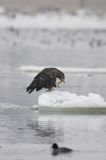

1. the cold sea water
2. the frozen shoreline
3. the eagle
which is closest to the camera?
the cold sea water

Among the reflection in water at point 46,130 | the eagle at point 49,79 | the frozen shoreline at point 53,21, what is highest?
the frozen shoreline at point 53,21

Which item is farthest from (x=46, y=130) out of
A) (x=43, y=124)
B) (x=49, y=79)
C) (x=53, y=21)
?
(x=53, y=21)

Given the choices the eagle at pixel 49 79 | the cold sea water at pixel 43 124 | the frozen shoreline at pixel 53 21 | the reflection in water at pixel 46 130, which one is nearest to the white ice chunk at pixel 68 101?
the cold sea water at pixel 43 124

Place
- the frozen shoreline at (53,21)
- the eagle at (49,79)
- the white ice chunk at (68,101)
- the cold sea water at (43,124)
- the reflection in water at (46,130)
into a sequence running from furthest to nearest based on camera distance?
1. the frozen shoreline at (53,21)
2. the eagle at (49,79)
3. the white ice chunk at (68,101)
4. the reflection in water at (46,130)
5. the cold sea water at (43,124)

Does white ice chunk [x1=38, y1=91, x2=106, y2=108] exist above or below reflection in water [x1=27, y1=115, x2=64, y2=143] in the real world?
above

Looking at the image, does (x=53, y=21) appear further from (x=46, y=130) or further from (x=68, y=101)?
(x=46, y=130)

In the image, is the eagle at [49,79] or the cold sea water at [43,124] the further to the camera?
the eagle at [49,79]

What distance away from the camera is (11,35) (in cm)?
5466

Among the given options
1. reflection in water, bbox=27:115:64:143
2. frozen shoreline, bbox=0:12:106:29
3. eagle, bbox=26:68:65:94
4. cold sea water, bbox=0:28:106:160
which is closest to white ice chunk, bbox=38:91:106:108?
cold sea water, bbox=0:28:106:160

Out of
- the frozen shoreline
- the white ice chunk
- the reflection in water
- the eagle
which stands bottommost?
the reflection in water

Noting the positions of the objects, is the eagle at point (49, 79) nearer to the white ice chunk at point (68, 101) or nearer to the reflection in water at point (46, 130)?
the white ice chunk at point (68, 101)

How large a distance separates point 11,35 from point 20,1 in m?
16.5

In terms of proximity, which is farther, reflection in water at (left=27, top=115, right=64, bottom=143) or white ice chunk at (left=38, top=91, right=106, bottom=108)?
white ice chunk at (left=38, top=91, right=106, bottom=108)

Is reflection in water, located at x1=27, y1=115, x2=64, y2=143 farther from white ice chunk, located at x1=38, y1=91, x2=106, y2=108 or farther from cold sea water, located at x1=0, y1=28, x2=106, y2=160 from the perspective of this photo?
white ice chunk, located at x1=38, y1=91, x2=106, y2=108
